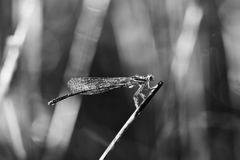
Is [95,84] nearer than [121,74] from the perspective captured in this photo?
Yes

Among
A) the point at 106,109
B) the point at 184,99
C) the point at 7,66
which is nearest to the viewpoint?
the point at 7,66

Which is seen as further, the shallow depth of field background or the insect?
the shallow depth of field background

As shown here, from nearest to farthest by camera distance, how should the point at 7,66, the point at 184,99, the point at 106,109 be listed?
the point at 7,66 → the point at 184,99 → the point at 106,109

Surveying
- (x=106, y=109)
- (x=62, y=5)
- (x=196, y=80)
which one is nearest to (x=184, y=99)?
(x=196, y=80)

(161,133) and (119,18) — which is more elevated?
(119,18)

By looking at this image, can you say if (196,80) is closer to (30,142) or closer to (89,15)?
(89,15)

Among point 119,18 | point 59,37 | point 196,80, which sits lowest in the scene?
point 196,80

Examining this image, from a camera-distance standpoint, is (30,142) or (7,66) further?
(30,142)

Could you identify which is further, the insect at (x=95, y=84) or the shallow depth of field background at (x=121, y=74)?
the shallow depth of field background at (x=121, y=74)
